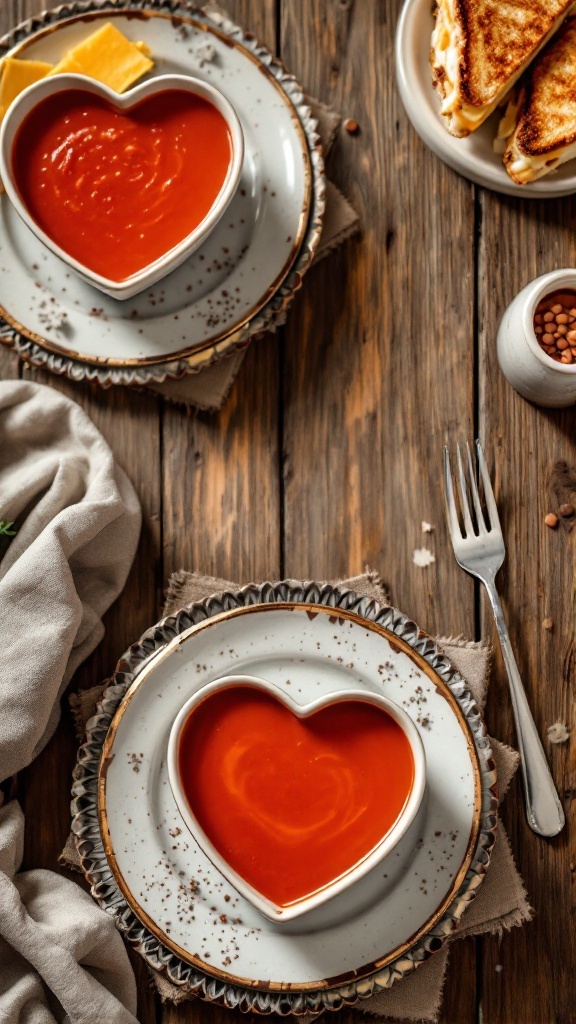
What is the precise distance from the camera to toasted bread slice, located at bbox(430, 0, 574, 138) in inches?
58.7

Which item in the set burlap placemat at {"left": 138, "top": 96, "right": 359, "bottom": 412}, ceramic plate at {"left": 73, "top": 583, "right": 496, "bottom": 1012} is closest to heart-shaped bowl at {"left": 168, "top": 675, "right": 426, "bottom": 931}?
ceramic plate at {"left": 73, "top": 583, "right": 496, "bottom": 1012}

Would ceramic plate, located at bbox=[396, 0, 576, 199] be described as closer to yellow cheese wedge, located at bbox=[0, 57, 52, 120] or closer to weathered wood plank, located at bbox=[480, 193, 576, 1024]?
weathered wood plank, located at bbox=[480, 193, 576, 1024]

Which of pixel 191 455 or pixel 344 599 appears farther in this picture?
pixel 191 455

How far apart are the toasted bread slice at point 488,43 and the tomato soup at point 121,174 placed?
38 cm

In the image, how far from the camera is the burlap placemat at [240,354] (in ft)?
5.24

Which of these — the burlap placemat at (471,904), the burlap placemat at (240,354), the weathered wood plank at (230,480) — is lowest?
the burlap placemat at (471,904)

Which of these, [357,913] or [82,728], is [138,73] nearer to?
[82,728]

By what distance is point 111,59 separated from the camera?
5.01ft

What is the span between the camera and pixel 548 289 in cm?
150

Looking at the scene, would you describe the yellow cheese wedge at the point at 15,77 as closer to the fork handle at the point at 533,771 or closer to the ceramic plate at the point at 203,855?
the ceramic plate at the point at 203,855

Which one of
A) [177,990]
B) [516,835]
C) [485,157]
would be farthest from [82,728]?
[485,157]

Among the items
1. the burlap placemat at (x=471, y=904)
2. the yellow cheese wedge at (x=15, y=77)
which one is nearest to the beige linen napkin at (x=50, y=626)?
the burlap placemat at (x=471, y=904)

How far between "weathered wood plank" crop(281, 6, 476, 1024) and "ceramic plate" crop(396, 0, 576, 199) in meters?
0.07

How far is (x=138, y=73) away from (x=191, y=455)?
Answer: 62 centimetres
